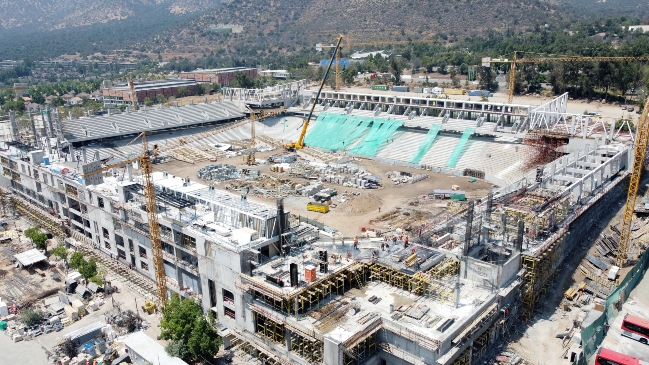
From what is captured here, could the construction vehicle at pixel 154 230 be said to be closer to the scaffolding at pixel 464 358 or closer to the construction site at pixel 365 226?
the construction site at pixel 365 226

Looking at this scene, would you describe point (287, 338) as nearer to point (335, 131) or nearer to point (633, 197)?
point (633, 197)

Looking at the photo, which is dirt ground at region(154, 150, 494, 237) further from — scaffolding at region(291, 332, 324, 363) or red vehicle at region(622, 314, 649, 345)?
red vehicle at region(622, 314, 649, 345)

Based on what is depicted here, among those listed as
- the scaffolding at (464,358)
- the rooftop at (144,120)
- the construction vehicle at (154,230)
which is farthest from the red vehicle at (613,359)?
the rooftop at (144,120)

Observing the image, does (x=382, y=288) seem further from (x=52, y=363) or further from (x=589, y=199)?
(x=589, y=199)

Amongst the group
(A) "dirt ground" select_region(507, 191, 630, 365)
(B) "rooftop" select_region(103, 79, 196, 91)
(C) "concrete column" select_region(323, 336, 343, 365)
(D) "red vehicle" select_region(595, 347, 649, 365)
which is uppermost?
(B) "rooftop" select_region(103, 79, 196, 91)

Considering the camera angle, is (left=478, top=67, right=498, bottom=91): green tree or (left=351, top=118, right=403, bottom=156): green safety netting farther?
(left=478, top=67, right=498, bottom=91): green tree

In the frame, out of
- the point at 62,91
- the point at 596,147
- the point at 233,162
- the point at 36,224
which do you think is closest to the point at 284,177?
the point at 233,162

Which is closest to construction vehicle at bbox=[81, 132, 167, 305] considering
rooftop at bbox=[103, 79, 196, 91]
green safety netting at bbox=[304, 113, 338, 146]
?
green safety netting at bbox=[304, 113, 338, 146]
